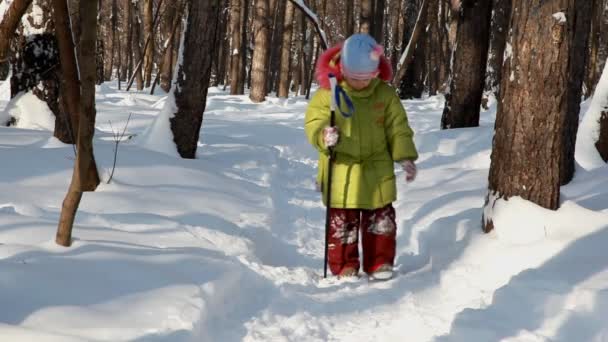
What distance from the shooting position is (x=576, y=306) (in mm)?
2924

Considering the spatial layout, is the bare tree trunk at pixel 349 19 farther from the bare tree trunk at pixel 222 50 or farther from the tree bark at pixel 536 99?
the tree bark at pixel 536 99

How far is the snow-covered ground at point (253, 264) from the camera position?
2.66 metres

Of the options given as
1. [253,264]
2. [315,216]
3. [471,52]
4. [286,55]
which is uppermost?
[286,55]

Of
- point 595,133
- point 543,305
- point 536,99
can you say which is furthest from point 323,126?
point 595,133

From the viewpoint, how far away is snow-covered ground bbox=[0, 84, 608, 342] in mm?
2660

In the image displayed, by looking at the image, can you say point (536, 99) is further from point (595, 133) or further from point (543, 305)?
point (595, 133)

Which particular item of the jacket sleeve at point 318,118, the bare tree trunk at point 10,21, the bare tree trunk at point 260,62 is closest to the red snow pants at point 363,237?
the jacket sleeve at point 318,118

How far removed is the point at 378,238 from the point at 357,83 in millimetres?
1056

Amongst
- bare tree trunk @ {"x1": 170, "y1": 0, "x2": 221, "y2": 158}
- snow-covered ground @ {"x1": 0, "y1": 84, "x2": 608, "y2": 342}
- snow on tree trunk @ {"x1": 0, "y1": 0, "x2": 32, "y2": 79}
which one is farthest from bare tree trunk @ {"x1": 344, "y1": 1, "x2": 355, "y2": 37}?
snow on tree trunk @ {"x1": 0, "y1": 0, "x2": 32, "y2": 79}

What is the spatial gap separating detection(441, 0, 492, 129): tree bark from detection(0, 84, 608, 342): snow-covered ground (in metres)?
3.06

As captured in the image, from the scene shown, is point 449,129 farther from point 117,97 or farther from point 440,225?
point 117,97

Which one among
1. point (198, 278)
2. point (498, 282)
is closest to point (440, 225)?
point (498, 282)

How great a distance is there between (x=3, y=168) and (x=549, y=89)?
410 centimetres

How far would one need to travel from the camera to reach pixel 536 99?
391 centimetres
